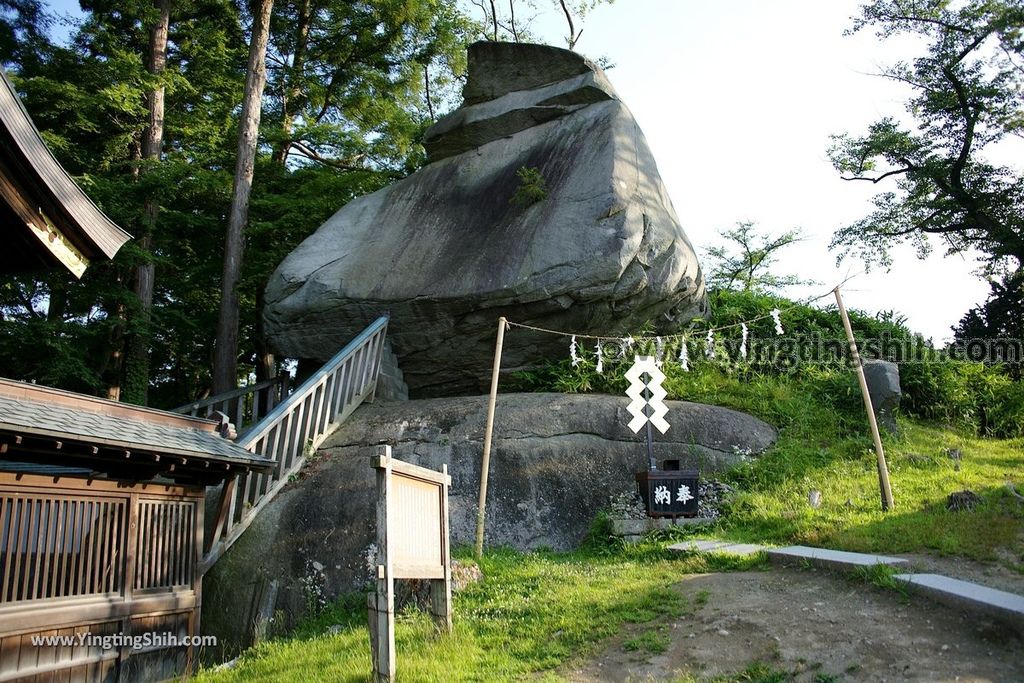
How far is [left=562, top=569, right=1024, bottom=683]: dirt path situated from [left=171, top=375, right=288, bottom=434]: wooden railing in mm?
9556

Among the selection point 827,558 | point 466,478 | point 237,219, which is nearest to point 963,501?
point 827,558

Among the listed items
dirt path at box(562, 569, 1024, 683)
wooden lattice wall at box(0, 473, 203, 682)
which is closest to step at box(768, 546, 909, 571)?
dirt path at box(562, 569, 1024, 683)

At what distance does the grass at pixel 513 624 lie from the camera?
21.4 feet

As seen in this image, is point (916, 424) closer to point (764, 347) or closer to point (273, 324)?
point (764, 347)

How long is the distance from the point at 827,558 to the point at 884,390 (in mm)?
6235

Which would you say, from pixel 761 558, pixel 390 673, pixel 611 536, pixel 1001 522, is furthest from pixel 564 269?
pixel 390 673

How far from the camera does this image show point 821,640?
19.9ft

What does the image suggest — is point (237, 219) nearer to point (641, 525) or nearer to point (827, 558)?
point (641, 525)

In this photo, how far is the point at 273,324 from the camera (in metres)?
14.9

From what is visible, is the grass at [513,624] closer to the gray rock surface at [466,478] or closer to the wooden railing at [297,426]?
the gray rock surface at [466,478]

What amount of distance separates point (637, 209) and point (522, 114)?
13.5 feet

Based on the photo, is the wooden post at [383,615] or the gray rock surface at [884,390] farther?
the gray rock surface at [884,390]

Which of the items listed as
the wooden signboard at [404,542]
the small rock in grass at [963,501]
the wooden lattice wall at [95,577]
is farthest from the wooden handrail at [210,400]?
the small rock in grass at [963,501]

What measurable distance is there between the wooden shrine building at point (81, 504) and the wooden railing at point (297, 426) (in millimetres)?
666
